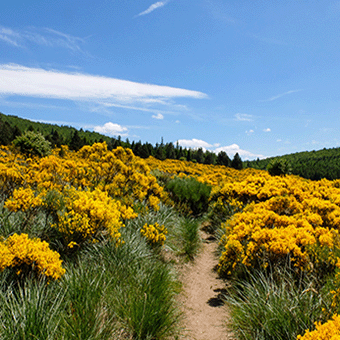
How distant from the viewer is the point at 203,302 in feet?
15.5

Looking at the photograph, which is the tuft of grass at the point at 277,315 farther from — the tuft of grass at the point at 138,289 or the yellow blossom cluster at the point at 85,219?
the yellow blossom cluster at the point at 85,219

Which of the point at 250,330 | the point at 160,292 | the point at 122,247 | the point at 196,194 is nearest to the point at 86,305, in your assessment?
the point at 160,292

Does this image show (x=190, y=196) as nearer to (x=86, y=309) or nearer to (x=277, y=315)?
(x=277, y=315)

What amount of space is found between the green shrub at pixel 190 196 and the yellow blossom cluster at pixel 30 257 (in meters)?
6.94

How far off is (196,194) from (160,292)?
6876 mm

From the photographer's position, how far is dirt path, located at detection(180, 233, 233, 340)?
3772 mm

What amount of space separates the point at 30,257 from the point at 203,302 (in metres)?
3.40

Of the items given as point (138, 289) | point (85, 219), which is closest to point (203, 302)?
point (138, 289)

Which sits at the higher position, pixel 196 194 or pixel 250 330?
pixel 196 194

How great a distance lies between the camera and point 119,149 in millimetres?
7574

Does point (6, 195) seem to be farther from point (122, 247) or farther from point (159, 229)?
point (159, 229)

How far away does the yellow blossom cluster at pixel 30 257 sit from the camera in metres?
2.92

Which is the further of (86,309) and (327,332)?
(86,309)

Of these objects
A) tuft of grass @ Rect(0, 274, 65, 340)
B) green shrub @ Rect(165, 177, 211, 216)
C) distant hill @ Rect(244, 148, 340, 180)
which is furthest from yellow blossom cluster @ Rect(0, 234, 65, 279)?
distant hill @ Rect(244, 148, 340, 180)
